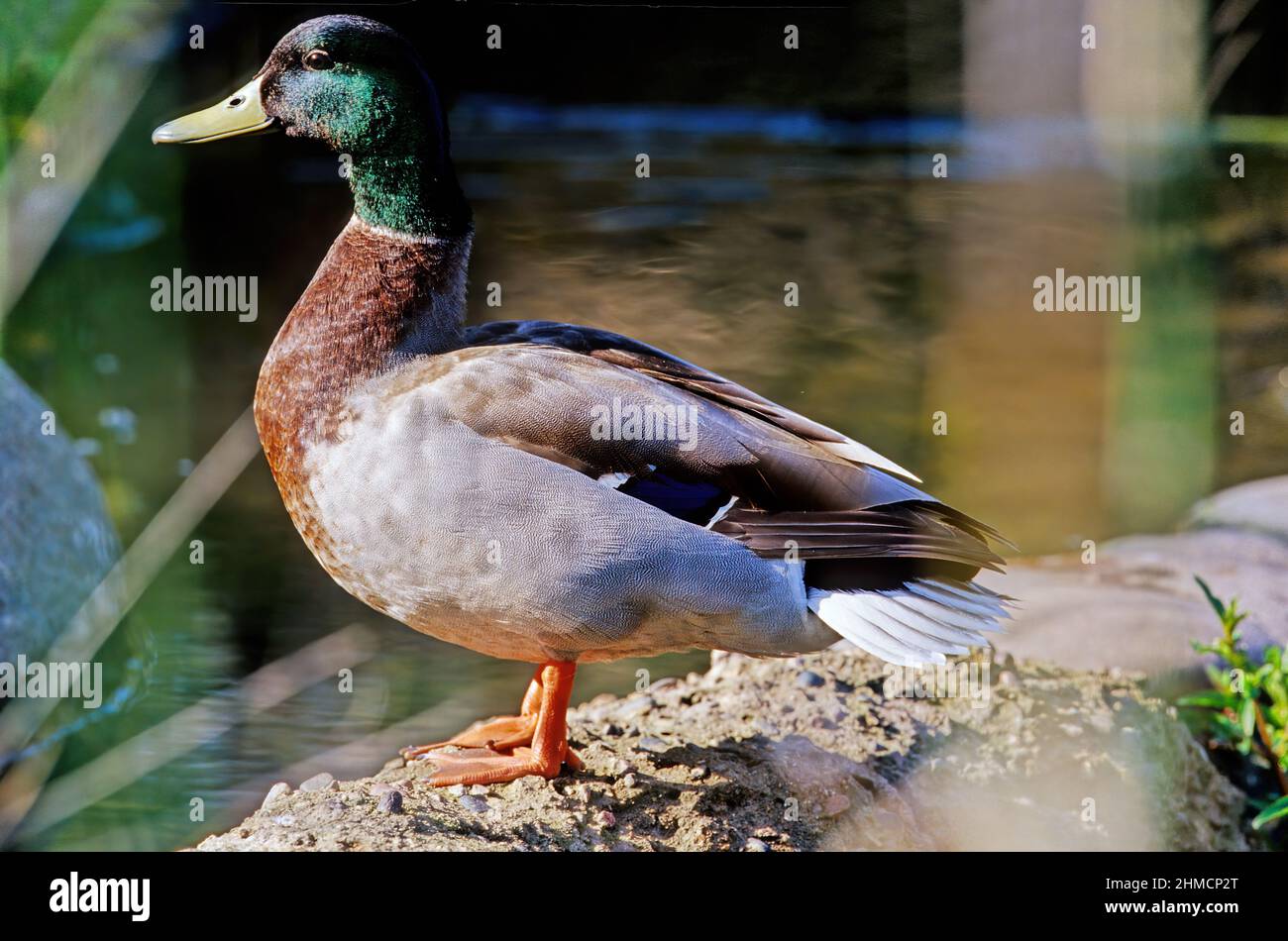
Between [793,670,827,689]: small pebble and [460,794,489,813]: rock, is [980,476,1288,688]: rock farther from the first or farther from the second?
[460,794,489,813]: rock

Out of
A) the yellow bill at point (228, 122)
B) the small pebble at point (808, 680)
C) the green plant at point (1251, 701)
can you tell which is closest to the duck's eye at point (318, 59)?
the yellow bill at point (228, 122)

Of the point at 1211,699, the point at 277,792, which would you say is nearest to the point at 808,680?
the point at 1211,699

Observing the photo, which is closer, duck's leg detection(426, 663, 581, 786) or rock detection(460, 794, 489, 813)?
rock detection(460, 794, 489, 813)

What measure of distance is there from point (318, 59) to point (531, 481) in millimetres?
1065

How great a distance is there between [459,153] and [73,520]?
2.02 m

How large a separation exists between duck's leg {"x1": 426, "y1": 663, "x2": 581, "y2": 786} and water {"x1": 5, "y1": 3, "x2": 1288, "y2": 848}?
0.83 meters

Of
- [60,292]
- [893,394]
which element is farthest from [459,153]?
[893,394]

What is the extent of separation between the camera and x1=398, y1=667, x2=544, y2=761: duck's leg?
299cm

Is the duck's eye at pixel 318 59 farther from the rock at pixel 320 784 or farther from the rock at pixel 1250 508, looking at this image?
the rock at pixel 1250 508

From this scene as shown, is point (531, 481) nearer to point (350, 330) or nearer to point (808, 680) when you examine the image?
point (350, 330)

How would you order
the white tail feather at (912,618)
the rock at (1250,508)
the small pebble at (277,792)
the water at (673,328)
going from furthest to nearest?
the rock at (1250,508) < the water at (673,328) < the small pebble at (277,792) < the white tail feather at (912,618)

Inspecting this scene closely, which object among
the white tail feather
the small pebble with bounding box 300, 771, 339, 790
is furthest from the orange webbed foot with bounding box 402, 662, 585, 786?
the white tail feather

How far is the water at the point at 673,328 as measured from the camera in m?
3.95
